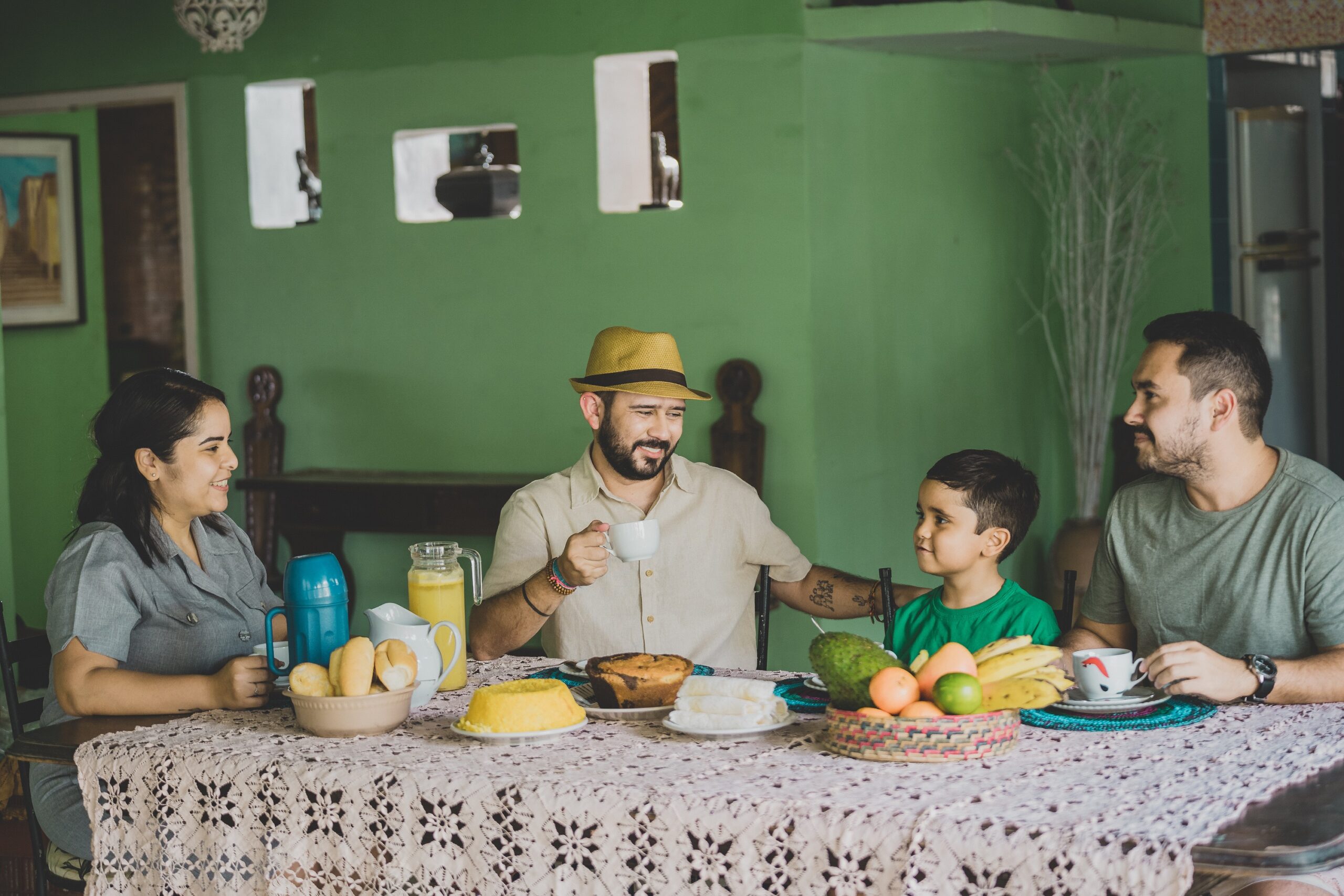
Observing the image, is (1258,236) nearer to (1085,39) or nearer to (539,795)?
(1085,39)

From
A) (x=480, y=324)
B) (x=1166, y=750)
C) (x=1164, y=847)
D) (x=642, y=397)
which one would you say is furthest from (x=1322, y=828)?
(x=480, y=324)

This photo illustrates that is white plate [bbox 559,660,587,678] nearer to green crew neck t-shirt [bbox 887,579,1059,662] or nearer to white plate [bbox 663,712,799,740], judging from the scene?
white plate [bbox 663,712,799,740]

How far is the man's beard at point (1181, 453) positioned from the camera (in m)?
2.46

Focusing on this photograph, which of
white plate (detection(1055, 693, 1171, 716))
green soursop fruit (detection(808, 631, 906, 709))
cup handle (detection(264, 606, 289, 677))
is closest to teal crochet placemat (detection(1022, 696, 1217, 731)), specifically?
white plate (detection(1055, 693, 1171, 716))

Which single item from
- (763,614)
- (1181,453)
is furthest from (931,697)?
(763,614)

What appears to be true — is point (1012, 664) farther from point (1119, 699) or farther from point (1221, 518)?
point (1221, 518)

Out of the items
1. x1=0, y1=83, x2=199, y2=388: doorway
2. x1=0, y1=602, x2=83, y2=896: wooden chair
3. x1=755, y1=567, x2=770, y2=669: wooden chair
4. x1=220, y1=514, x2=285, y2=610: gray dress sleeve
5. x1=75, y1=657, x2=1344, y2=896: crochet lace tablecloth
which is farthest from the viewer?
x1=0, y1=83, x2=199, y2=388: doorway

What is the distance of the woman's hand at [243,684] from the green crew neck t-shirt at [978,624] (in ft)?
3.57

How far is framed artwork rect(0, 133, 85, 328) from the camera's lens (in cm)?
563

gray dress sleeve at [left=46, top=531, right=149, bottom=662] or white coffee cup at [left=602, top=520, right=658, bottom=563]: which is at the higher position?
white coffee cup at [left=602, top=520, right=658, bottom=563]

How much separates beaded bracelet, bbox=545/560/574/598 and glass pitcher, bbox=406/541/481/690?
17cm

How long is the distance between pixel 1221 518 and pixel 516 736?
127 cm

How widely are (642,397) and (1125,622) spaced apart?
1.06 m

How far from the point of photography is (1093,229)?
5262 millimetres
